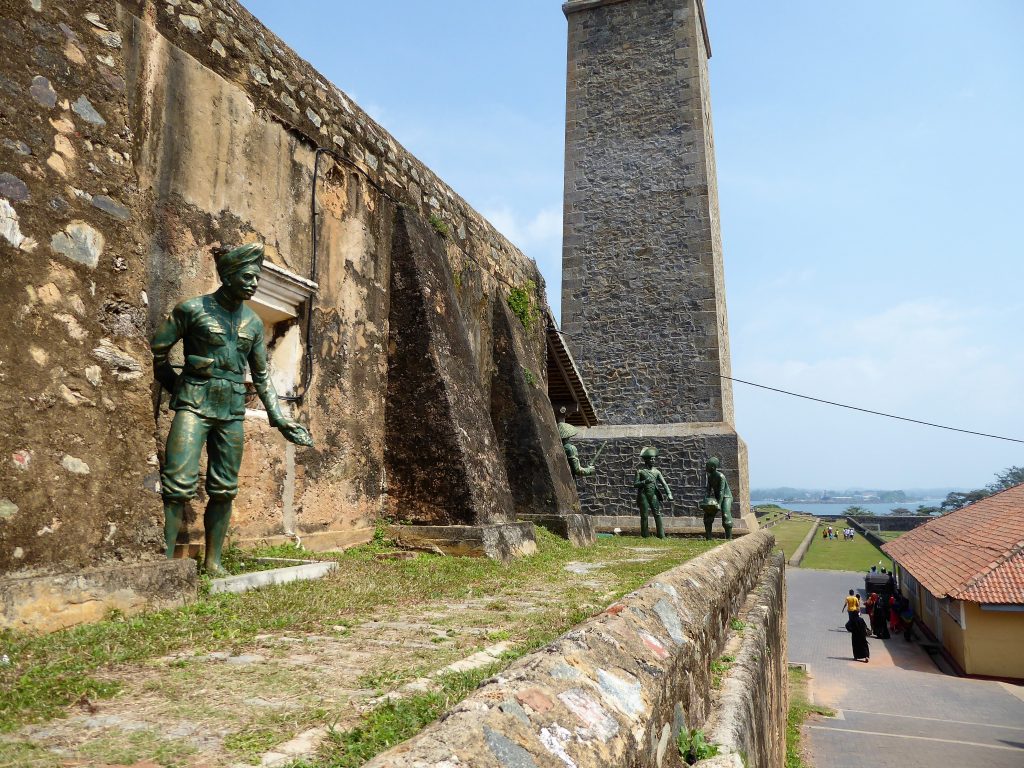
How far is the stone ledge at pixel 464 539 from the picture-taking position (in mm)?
6430

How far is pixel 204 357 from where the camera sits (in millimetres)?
4078

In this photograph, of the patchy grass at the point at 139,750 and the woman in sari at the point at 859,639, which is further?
the woman in sari at the point at 859,639

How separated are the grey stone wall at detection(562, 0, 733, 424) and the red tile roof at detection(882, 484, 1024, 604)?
844 cm

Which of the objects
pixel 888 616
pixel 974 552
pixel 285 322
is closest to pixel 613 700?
pixel 285 322

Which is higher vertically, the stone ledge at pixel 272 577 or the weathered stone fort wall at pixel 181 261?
the weathered stone fort wall at pixel 181 261

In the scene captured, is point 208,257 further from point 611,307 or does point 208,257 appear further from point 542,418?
point 611,307

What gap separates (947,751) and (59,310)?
613 inches

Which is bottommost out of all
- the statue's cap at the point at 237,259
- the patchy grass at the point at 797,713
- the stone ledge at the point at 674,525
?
the patchy grass at the point at 797,713

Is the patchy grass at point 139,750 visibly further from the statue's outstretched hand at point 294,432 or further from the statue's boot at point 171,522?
the statue's outstretched hand at point 294,432

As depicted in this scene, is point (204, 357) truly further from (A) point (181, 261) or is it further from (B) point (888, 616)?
(B) point (888, 616)

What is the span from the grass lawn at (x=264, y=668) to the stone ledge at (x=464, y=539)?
1676 millimetres

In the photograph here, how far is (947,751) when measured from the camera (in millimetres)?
12984

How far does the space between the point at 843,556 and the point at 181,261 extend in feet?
163

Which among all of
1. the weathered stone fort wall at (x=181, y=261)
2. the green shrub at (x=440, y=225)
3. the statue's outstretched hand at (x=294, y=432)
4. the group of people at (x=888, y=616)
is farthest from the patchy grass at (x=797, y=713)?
the statue's outstretched hand at (x=294, y=432)
